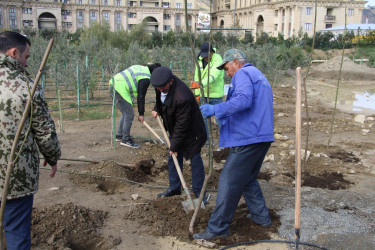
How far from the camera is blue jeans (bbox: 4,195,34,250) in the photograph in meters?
2.15

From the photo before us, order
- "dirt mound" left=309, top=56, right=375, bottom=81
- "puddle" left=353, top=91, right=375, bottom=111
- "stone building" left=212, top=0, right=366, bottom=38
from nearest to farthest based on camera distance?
1. "puddle" left=353, top=91, right=375, bottom=111
2. "dirt mound" left=309, top=56, right=375, bottom=81
3. "stone building" left=212, top=0, right=366, bottom=38

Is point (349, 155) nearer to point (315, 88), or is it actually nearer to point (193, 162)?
point (193, 162)

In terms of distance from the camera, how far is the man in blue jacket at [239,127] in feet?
9.37

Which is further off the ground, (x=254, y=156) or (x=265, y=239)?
(x=254, y=156)

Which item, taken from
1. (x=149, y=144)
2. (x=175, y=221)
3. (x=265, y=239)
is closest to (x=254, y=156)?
(x=265, y=239)

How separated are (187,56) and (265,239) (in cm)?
1364

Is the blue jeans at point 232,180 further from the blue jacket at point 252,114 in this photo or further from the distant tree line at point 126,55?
the distant tree line at point 126,55

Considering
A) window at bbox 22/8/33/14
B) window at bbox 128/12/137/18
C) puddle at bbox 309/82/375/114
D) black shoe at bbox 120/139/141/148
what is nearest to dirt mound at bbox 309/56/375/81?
puddle at bbox 309/82/375/114

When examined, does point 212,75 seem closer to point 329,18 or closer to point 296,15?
point 296,15

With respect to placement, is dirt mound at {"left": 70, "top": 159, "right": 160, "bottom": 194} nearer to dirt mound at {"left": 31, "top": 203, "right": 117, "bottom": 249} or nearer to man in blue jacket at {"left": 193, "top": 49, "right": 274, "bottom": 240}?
dirt mound at {"left": 31, "top": 203, "right": 117, "bottom": 249}

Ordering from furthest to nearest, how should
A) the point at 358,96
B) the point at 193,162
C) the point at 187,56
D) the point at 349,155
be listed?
the point at 187,56 < the point at 358,96 < the point at 349,155 < the point at 193,162

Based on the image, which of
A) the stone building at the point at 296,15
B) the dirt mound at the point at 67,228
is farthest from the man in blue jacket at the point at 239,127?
the stone building at the point at 296,15

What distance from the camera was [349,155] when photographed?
5.86 meters

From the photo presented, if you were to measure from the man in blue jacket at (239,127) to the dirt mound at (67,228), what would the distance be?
2.98 ft
